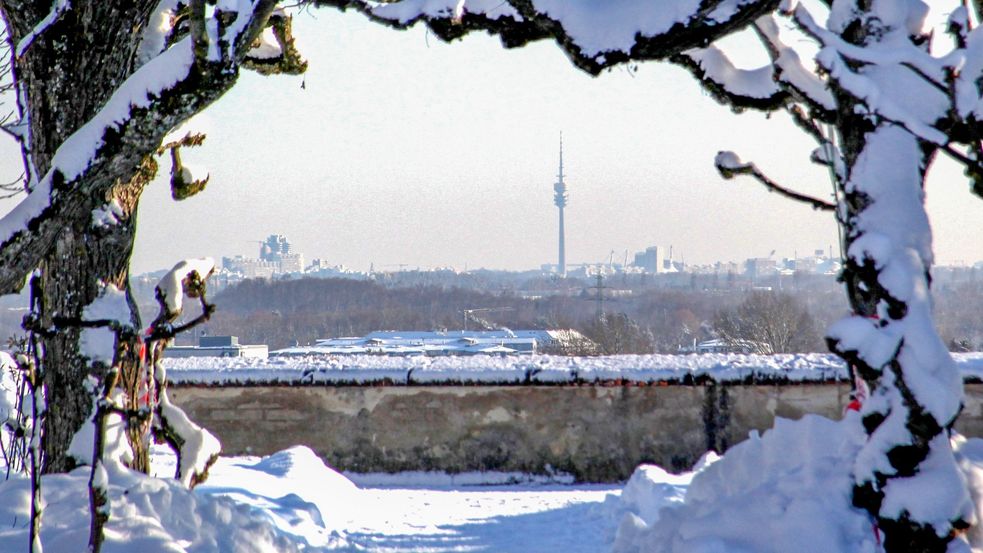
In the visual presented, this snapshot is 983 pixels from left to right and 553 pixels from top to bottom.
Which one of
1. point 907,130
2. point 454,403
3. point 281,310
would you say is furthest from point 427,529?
point 281,310

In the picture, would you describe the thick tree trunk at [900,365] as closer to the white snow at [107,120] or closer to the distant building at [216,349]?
the white snow at [107,120]

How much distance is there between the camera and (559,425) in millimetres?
8297

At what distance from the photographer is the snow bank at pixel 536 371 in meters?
8.22

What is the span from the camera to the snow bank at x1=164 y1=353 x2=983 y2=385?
822 cm

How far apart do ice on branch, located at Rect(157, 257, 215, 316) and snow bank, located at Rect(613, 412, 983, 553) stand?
251 cm

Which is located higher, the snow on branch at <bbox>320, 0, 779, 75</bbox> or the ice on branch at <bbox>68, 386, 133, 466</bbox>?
the snow on branch at <bbox>320, 0, 779, 75</bbox>

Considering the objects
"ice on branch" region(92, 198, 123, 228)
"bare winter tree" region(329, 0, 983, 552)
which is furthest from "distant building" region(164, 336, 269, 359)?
"bare winter tree" region(329, 0, 983, 552)

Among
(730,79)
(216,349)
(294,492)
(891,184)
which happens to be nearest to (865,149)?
(891,184)

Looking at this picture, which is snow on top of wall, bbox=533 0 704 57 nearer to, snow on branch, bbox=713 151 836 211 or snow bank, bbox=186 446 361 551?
snow on branch, bbox=713 151 836 211

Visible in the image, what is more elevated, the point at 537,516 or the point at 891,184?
the point at 891,184

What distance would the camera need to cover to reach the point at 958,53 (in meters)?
3.38

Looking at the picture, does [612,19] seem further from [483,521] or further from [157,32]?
[483,521]

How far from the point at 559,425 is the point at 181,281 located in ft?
14.9

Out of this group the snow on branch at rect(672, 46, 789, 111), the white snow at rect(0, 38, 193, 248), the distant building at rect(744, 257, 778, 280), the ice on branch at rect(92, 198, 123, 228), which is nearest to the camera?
the white snow at rect(0, 38, 193, 248)
